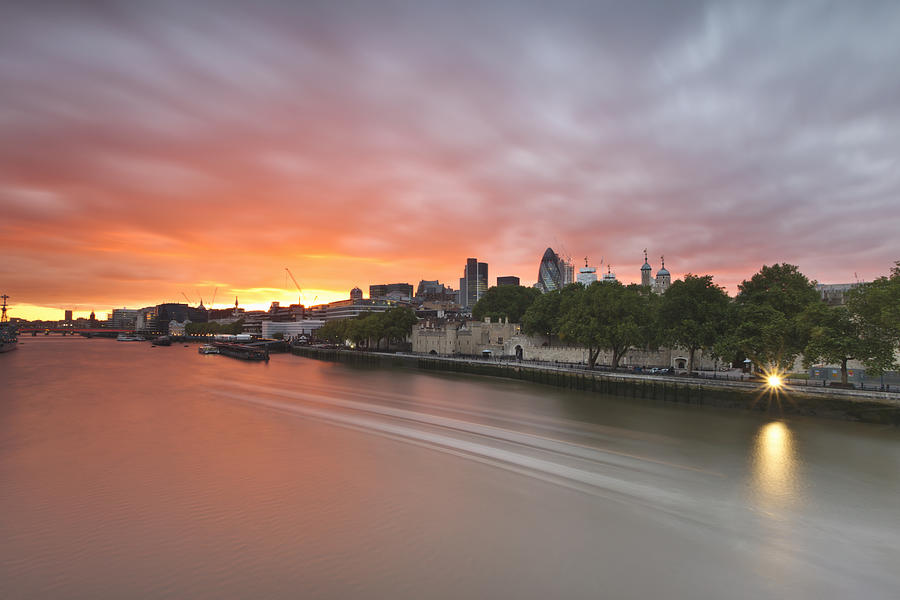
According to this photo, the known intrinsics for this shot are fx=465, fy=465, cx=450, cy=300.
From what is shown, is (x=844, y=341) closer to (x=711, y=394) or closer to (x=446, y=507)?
(x=711, y=394)

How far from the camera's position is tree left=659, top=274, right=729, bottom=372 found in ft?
132

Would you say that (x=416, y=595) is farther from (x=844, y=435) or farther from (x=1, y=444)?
(x=844, y=435)

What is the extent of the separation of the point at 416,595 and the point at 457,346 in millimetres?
76204

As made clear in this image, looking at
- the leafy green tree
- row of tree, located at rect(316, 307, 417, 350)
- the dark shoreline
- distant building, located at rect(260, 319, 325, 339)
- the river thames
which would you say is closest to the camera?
the river thames

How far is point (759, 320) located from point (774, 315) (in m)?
1.48

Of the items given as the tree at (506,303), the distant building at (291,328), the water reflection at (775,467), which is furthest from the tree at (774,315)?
the distant building at (291,328)

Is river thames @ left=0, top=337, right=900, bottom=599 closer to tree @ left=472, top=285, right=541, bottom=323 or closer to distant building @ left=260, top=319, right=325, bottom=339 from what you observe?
tree @ left=472, top=285, right=541, bottom=323

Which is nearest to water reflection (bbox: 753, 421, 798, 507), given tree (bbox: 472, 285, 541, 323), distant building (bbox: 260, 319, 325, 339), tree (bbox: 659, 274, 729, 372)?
tree (bbox: 659, 274, 729, 372)

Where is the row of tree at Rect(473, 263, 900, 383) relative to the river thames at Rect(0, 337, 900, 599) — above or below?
above

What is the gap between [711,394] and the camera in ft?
120

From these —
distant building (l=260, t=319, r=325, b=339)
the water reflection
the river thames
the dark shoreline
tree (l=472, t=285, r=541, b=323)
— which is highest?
tree (l=472, t=285, r=541, b=323)

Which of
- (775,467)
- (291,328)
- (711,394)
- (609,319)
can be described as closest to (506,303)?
(609,319)

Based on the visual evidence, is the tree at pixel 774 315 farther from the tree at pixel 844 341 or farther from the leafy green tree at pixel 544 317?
the leafy green tree at pixel 544 317

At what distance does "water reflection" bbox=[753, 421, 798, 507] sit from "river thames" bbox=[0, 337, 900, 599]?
0.38 feet
